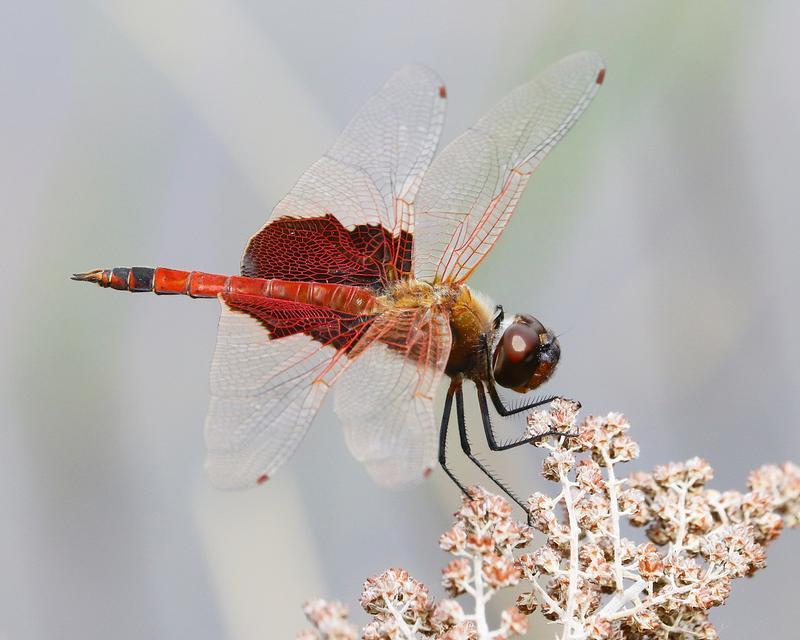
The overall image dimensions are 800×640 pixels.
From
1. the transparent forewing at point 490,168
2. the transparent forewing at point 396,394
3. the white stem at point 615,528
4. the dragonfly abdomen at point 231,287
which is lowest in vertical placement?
the white stem at point 615,528

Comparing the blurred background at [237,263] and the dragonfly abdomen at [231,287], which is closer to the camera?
the dragonfly abdomen at [231,287]

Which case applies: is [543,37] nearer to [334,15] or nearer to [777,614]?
[334,15]

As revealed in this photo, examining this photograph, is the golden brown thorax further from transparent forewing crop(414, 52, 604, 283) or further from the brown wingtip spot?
the brown wingtip spot

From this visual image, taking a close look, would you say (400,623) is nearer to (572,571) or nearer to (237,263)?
(572,571)

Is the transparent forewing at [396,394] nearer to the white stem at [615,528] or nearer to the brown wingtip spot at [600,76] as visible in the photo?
the white stem at [615,528]

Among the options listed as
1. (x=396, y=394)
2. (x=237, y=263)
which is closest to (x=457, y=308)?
(x=396, y=394)

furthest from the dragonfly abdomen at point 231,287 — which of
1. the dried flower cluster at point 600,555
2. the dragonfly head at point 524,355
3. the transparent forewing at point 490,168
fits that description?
the dried flower cluster at point 600,555

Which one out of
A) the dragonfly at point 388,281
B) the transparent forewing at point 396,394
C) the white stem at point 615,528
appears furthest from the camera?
the dragonfly at point 388,281

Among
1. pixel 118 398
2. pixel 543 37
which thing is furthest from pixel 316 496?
pixel 543 37
